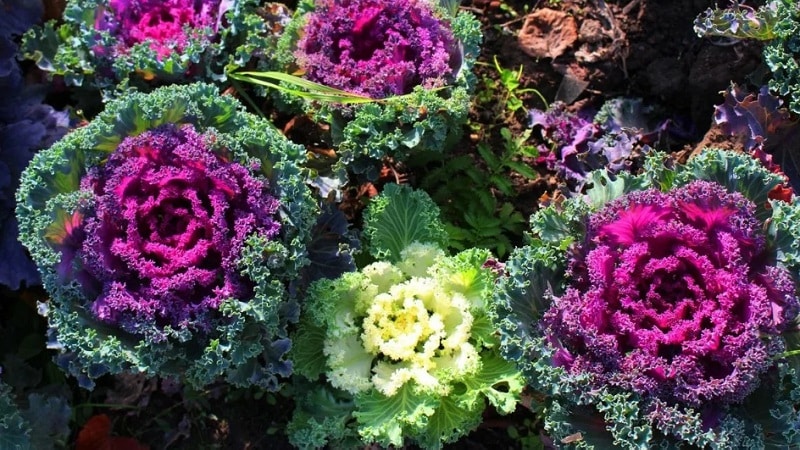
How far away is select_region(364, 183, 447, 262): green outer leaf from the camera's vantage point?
343cm

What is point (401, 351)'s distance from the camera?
10.5 feet

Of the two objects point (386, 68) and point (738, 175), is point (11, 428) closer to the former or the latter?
point (386, 68)

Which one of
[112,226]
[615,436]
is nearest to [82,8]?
[112,226]

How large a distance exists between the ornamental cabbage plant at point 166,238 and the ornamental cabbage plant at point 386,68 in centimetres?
41

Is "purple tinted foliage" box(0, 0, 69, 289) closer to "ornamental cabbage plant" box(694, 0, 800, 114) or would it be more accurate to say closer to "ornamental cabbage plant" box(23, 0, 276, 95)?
"ornamental cabbage plant" box(23, 0, 276, 95)

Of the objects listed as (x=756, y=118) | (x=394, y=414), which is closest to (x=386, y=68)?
(x=394, y=414)

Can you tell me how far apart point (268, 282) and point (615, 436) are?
1.33 metres

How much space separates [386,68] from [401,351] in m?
1.16

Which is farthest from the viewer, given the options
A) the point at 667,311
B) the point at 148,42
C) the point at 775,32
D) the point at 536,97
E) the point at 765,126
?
the point at 536,97

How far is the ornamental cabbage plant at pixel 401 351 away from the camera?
316cm

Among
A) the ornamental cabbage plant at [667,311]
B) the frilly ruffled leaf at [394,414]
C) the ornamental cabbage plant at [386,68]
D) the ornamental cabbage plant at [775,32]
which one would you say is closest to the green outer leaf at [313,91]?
the ornamental cabbage plant at [386,68]

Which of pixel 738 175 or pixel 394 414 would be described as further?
pixel 394 414

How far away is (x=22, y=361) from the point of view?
149 inches

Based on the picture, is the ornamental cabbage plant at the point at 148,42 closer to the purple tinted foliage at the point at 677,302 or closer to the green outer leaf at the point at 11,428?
the green outer leaf at the point at 11,428
